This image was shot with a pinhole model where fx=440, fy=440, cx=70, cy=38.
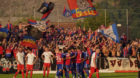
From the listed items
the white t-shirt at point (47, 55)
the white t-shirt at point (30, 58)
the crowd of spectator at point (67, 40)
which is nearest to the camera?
the white t-shirt at point (30, 58)

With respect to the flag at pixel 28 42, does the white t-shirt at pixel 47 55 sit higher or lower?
lower

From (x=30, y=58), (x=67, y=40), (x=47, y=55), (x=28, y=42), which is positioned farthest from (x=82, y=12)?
(x=30, y=58)

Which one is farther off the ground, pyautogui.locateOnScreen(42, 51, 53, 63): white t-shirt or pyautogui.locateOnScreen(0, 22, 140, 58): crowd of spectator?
pyautogui.locateOnScreen(0, 22, 140, 58): crowd of spectator

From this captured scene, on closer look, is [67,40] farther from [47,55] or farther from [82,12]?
[47,55]

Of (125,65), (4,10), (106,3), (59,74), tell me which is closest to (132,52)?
(125,65)

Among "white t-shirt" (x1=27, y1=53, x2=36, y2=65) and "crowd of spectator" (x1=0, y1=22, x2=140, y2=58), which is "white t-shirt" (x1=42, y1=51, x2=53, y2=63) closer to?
"white t-shirt" (x1=27, y1=53, x2=36, y2=65)

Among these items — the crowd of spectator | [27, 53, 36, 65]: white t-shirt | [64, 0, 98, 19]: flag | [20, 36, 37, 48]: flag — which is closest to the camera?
[27, 53, 36, 65]: white t-shirt

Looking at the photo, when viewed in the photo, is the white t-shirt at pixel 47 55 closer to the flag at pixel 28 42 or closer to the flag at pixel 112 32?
the flag at pixel 28 42

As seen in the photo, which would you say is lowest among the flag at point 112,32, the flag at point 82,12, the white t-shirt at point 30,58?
the white t-shirt at point 30,58

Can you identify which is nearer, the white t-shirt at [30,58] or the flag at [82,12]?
the white t-shirt at [30,58]

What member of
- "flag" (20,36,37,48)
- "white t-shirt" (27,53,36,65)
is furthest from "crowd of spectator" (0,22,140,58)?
"white t-shirt" (27,53,36,65)

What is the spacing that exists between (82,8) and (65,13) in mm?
3018

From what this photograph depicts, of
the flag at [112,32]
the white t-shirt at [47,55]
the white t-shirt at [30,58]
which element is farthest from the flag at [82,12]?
the white t-shirt at [30,58]

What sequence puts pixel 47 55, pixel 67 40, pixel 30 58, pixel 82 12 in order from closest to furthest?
pixel 30 58, pixel 47 55, pixel 67 40, pixel 82 12
